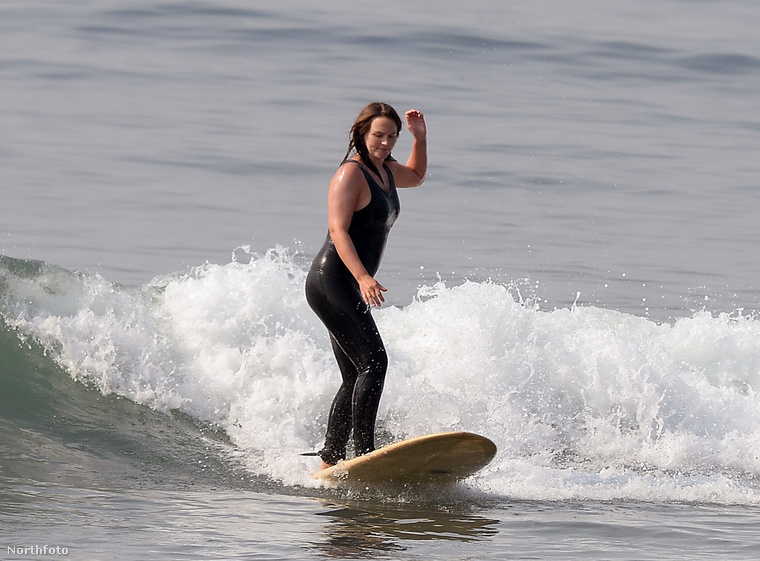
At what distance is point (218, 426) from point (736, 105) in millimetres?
19008

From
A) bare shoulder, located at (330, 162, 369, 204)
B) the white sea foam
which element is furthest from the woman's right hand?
the white sea foam

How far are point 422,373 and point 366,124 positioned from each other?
3.02 m

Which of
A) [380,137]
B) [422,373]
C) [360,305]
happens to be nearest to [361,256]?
[360,305]

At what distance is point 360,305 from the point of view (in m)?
5.85

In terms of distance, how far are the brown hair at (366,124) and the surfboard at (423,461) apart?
4.62 feet

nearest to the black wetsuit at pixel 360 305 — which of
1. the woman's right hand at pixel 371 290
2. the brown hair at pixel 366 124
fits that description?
the brown hair at pixel 366 124

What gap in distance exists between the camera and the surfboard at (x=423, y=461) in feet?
18.5

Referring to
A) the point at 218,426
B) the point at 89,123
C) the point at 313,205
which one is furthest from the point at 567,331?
the point at 89,123

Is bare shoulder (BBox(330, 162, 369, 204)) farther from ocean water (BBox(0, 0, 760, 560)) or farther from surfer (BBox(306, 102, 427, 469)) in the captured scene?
ocean water (BBox(0, 0, 760, 560))

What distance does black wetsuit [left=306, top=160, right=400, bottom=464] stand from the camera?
19.1 feet

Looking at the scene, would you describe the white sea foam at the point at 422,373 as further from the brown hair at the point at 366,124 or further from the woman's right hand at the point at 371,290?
the brown hair at the point at 366,124

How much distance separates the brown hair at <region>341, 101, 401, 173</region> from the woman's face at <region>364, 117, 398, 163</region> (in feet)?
0.06

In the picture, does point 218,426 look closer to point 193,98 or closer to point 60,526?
point 60,526

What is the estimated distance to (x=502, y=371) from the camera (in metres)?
8.29
